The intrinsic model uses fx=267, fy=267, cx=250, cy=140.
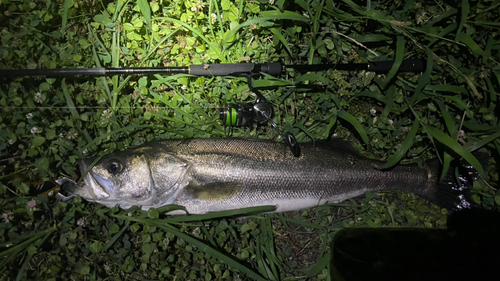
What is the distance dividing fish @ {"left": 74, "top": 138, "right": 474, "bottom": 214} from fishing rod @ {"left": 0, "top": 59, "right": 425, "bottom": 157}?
19 centimetres

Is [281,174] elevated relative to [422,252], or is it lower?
elevated

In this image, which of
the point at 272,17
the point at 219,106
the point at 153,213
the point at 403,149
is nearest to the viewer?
the point at 153,213

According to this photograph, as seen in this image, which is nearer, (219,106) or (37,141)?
(37,141)

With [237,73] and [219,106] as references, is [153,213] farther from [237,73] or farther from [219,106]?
[237,73]

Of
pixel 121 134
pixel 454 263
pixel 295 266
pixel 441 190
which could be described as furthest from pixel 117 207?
pixel 454 263

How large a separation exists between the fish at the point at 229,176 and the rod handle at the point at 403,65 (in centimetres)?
85

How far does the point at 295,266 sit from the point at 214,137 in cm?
147

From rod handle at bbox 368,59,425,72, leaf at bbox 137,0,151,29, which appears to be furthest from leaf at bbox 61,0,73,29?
rod handle at bbox 368,59,425,72

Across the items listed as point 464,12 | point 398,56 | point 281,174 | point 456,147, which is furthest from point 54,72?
point 464,12

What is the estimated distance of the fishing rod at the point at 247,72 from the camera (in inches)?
89.7

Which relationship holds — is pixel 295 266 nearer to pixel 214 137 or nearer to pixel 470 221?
pixel 214 137

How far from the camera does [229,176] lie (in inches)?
89.3

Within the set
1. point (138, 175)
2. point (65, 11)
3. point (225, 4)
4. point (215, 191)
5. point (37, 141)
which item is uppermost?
point (225, 4)

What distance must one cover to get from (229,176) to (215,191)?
0.18 metres
